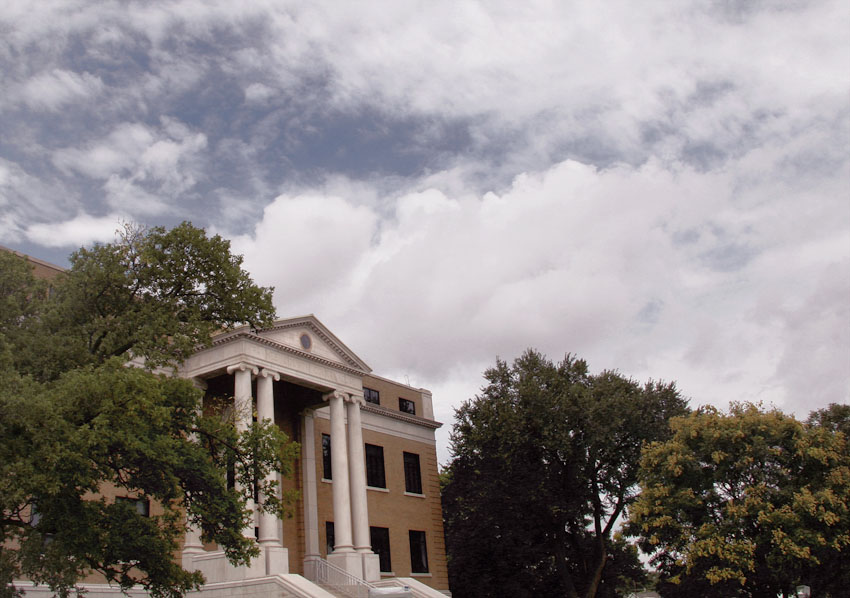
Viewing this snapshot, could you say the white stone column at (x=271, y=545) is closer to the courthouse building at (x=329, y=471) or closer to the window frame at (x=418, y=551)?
the courthouse building at (x=329, y=471)

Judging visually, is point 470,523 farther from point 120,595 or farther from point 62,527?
point 62,527

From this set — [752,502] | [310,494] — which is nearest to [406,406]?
[310,494]

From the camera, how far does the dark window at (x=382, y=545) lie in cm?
3372

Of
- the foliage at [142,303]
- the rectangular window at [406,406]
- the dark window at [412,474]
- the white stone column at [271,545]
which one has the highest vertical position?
the rectangular window at [406,406]

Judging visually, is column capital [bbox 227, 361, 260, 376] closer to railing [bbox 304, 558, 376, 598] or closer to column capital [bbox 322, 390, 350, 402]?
column capital [bbox 322, 390, 350, 402]

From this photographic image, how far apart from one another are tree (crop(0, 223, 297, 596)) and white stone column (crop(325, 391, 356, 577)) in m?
12.0

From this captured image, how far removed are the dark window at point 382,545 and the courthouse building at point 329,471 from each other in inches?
1.8

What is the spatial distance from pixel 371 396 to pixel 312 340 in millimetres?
7489

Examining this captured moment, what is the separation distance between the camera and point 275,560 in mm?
25250

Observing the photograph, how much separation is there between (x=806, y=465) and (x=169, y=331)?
907 inches

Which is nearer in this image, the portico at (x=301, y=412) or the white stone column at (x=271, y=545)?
the white stone column at (x=271, y=545)

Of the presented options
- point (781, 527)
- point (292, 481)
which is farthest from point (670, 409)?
point (292, 481)

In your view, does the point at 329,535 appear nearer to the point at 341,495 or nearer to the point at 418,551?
the point at 341,495

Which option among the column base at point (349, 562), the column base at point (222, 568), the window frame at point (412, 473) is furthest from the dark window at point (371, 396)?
the column base at point (222, 568)
